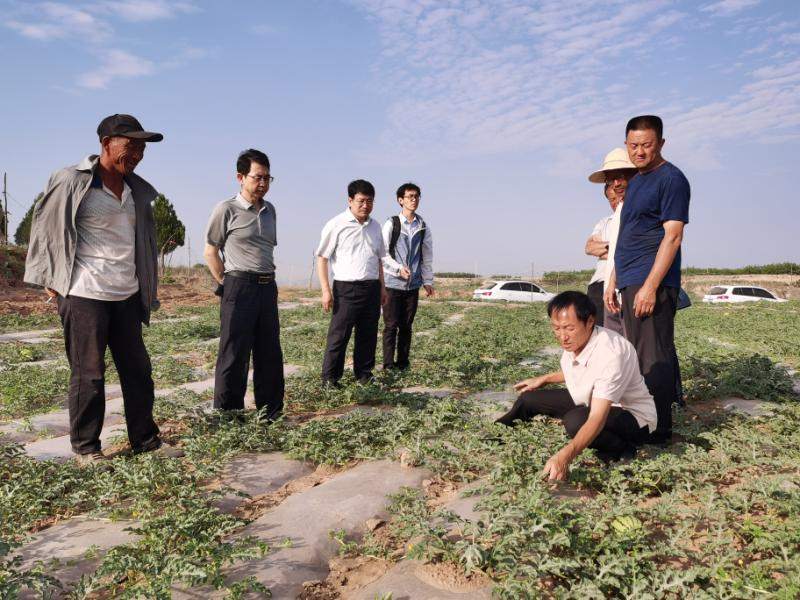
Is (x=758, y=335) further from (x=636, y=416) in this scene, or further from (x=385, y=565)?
(x=385, y=565)

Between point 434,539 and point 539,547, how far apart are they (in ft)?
1.38

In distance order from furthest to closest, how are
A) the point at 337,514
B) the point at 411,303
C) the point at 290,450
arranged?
1. the point at 411,303
2. the point at 290,450
3. the point at 337,514

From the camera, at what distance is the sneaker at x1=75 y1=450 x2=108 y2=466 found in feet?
11.6

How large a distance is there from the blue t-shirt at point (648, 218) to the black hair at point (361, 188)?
2.49 meters

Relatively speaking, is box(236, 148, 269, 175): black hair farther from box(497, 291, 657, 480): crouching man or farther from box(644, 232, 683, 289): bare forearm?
box(644, 232, 683, 289): bare forearm

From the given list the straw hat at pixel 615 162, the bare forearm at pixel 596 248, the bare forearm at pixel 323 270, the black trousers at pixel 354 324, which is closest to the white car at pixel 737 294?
the bare forearm at pixel 596 248

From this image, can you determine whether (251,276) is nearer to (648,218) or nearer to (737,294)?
(648,218)

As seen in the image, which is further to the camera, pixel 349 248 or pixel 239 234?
pixel 349 248

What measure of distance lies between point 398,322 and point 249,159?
2.73 meters

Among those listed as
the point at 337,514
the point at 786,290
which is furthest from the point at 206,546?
the point at 786,290

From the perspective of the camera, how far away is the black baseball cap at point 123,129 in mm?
3602

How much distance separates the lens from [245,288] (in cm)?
441

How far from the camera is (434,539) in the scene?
93.0 inches

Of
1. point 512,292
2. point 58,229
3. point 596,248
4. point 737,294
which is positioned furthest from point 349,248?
point 737,294
